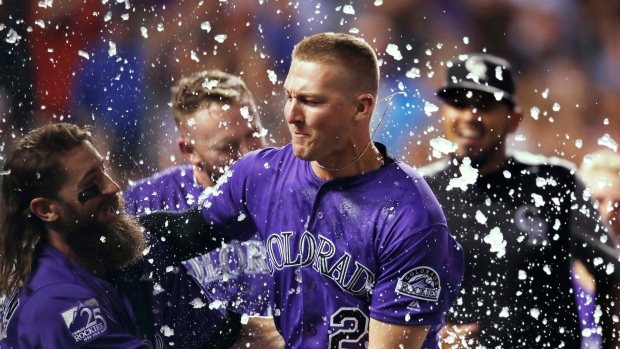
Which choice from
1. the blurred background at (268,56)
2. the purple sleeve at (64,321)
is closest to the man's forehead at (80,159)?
the purple sleeve at (64,321)

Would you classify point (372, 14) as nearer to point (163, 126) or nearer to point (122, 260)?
point (163, 126)

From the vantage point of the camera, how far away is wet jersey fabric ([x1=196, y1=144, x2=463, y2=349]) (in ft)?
8.23

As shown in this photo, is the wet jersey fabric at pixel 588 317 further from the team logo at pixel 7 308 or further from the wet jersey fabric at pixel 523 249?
the team logo at pixel 7 308

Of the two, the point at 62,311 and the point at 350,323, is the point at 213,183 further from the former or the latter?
the point at 350,323

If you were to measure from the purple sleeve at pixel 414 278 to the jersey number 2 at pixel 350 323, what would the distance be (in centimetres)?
13

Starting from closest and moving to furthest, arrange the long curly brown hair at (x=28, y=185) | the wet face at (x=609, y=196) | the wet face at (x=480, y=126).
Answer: the long curly brown hair at (x=28, y=185) → the wet face at (x=480, y=126) → the wet face at (x=609, y=196)

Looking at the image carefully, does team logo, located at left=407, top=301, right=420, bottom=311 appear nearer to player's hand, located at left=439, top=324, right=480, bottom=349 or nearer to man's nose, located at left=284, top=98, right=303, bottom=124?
man's nose, located at left=284, top=98, right=303, bottom=124

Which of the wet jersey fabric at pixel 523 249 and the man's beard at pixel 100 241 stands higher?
the man's beard at pixel 100 241

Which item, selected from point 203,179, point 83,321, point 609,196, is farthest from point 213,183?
point 609,196

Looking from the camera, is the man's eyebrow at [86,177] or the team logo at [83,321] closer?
the team logo at [83,321]

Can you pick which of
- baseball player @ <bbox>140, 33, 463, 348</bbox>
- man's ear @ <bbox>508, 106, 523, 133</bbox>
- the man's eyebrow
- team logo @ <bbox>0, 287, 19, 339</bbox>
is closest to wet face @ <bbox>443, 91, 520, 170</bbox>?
man's ear @ <bbox>508, 106, 523, 133</bbox>

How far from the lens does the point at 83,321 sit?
2738mm

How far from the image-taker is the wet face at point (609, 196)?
413 cm

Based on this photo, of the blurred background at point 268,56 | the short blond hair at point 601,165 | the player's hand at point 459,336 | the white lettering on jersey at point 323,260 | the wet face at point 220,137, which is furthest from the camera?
the blurred background at point 268,56
